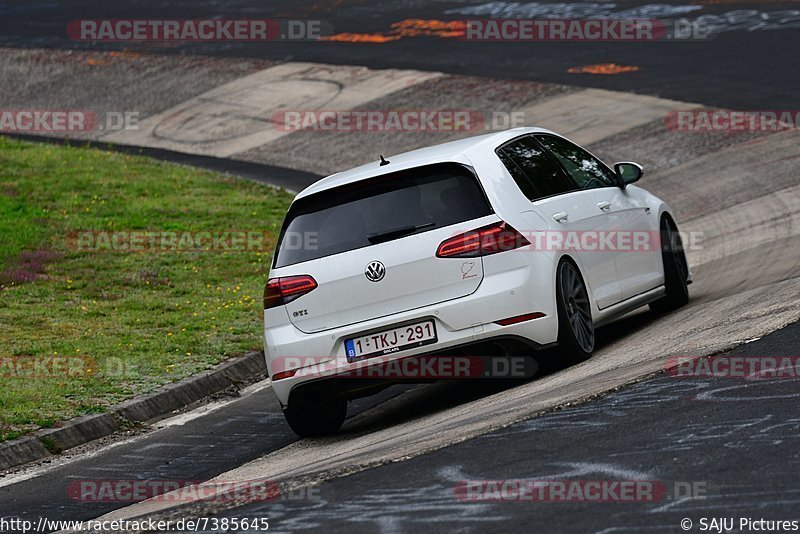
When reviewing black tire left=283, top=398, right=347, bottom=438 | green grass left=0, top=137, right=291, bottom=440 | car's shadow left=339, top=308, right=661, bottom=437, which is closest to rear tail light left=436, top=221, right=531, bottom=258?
car's shadow left=339, top=308, right=661, bottom=437

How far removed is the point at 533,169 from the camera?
9.45m

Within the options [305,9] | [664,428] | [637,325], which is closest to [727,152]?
[637,325]

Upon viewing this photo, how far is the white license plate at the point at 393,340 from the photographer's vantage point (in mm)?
8406

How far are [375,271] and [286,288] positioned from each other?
2.13ft

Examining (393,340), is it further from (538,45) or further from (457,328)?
(538,45)

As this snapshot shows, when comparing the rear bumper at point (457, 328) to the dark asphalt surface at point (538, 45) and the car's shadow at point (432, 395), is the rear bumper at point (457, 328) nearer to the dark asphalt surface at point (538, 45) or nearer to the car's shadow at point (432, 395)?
the car's shadow at point (432, 395)

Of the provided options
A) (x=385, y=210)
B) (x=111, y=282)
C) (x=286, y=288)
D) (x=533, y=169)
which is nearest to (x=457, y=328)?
(x=385, y=210)

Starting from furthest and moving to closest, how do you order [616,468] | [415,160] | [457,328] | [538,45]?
[538,45]
[415,160]
[457,328]
[616,468]

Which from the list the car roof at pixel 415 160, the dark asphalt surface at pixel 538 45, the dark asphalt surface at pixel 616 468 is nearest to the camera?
the dark asphalt surface at pixel 616 468

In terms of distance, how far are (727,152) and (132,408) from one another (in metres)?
10.2

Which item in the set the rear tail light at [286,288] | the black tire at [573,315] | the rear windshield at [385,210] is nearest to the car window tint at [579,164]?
the black tire at [573,315]

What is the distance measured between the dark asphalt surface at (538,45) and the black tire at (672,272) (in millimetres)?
8618

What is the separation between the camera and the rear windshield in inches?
338

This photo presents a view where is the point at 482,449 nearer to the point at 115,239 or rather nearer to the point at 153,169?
the point at 115,239
